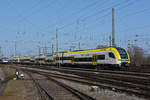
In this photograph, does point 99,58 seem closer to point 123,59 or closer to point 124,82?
point 123,59

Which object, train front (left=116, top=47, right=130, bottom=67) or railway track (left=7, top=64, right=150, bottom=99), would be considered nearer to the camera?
railway track (left=7, top=64, right=150, bottom=99)

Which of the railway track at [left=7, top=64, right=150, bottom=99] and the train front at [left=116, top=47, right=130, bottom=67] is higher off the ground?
the train front at [left=116, top=47, right=130, bottom=67]

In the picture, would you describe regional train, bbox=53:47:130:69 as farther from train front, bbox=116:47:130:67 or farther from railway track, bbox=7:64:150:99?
railway track, bbox=7:64:150:99

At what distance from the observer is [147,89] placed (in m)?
10.8

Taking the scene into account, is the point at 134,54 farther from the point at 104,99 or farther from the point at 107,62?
the point at 104,99

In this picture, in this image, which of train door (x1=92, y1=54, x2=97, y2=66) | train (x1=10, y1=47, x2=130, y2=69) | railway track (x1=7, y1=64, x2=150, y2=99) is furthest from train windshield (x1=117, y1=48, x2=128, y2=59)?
railway track (x1=7, y1=64, x2=150, y2=99)

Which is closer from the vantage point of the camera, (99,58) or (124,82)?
(124,82)

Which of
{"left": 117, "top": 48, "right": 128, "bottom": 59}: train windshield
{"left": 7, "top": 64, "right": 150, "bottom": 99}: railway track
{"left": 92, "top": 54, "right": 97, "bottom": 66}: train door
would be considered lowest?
{"left": 7, "top": 64, "right": 150, "bottom": 99}: railway track

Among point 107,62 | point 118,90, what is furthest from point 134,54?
point 118,90

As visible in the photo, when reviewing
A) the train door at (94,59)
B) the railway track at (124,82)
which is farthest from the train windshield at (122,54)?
the railway track at (124,82)

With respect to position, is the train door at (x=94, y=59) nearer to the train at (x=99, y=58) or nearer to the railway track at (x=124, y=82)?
the train at (x=99, y=58)

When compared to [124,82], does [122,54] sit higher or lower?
higher

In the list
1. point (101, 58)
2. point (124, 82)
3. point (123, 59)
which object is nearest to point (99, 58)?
point (101, 58)

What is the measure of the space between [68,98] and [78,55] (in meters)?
29.0
